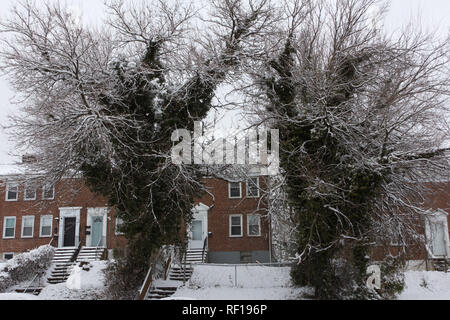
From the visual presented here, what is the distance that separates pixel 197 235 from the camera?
2795 cm

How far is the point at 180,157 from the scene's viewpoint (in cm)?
1700

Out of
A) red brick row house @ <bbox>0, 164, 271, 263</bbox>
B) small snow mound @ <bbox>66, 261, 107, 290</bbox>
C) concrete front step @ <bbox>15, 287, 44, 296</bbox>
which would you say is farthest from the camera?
red brick row house @ <bbox>0, 164, 271, 263</bbox>

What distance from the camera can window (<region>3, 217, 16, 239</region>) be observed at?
2933 cm

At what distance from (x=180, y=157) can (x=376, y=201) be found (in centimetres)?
743

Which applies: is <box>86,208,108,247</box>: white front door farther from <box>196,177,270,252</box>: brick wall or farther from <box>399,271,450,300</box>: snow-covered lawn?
<box>399,271,450,300</box>: snow-covered lawn

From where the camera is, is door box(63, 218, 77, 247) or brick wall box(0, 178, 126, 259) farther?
door box(63, 218, 77, 247)

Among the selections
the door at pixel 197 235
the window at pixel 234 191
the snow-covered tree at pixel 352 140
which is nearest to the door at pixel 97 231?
the door at pixel 197 235

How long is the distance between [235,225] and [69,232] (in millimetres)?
10859

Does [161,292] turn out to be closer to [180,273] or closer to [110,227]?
[180,273]

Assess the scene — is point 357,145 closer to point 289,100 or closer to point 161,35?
point 289,100

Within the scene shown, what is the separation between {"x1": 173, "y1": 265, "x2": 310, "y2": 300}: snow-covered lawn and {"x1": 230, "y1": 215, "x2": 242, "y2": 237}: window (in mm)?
9259

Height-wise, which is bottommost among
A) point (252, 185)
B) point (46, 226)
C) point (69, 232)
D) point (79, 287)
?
point (79, 287)

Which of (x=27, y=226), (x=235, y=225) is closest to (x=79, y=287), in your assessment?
(x=235, y=225)

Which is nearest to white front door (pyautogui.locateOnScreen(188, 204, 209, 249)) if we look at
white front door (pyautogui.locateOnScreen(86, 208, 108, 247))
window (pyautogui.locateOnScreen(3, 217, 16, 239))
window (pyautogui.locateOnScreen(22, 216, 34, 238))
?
white front door (pyautogui.locateOnScreen(86, 208, 108, 247))
